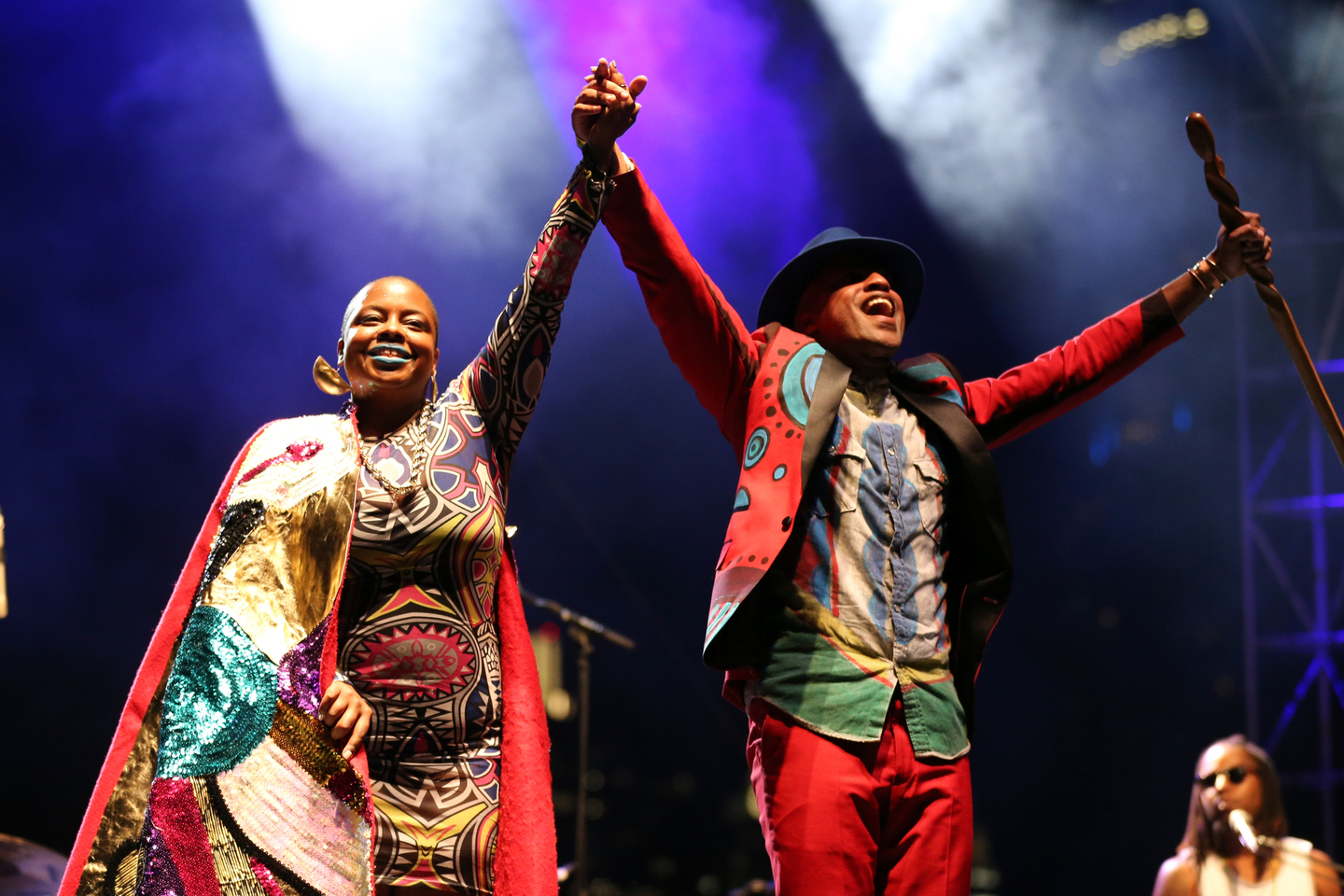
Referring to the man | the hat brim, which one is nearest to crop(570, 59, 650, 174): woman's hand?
the man

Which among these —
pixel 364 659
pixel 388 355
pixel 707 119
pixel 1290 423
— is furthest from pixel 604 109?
pixel 1290 423

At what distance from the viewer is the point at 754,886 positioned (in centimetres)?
443

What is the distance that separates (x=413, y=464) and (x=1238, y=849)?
10.3 ft

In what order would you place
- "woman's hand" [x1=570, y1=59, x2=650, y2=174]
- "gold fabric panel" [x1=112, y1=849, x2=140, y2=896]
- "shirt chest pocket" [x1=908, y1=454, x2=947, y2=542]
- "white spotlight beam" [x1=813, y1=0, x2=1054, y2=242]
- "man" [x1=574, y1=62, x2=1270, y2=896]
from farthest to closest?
"white spotlight beam" [x1=813, y1=0, x2=1054, y2=242], "shirt chest pocket" [x1=908, y1=454, x2=947, y2=542], "woman's hand" [x1=570, y1=59, x2=650, y2=174], "man" [x1=574, y1=62, x2=1270, y2=896], "gold fabric panel" [x1=112, y1=849, x2=140, y2=896]

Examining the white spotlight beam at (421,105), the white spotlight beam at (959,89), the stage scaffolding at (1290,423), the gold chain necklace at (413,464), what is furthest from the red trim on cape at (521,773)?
the stage scaffolding at (1290,423)

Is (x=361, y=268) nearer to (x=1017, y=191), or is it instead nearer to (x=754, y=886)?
(x=754, y=886)

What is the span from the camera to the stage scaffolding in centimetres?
614

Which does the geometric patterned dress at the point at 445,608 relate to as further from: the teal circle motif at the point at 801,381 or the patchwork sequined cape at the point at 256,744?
the teal circle motif at the point at 801,381

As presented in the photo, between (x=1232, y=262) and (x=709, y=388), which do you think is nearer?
(x=709, y=388)

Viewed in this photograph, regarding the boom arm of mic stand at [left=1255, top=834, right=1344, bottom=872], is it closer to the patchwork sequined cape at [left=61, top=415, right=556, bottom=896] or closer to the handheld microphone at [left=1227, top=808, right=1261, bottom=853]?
the handheld microphone at [left=1227, top=808, right=1261, bottom=853]

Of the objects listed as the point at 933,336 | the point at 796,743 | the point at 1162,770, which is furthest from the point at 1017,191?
the point at 796,743

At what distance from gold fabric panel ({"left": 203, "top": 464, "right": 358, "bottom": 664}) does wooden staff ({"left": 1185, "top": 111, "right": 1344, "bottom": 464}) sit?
182 cm

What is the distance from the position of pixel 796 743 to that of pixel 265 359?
4.03m

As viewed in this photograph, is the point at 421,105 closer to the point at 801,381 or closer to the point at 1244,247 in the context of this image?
the point at 801,381
